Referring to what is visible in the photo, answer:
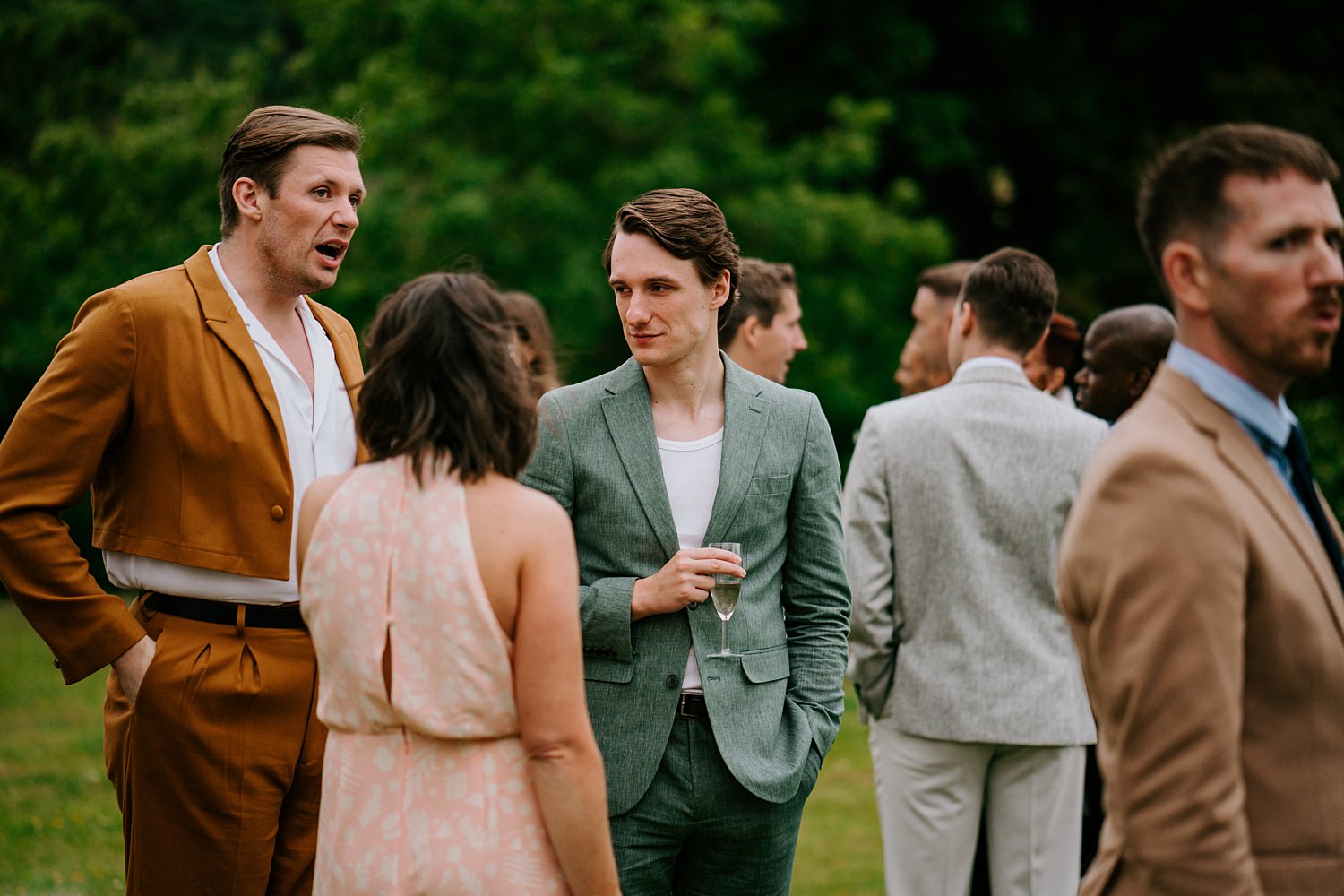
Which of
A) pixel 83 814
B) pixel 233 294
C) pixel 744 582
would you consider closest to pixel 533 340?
pixel 233 294

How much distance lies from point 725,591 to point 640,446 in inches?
18.4

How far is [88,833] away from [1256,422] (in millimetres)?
7015

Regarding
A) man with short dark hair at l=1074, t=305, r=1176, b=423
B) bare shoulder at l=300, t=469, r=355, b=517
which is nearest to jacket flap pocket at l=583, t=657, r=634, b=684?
bare shoulder at l=300, t=469, r=355, b=517

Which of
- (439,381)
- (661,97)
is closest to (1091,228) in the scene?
(661,97)

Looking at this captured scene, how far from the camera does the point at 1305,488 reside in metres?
2.34

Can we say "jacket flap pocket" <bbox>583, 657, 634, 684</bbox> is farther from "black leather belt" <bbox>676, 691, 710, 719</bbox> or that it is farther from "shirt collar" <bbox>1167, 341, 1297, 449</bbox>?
"shirt collar" <bbox>1167, 341, 1297, 449</bbox>

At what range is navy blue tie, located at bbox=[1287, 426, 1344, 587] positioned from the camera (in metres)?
2.31

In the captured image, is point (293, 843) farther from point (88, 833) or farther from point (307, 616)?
point (88, 833)

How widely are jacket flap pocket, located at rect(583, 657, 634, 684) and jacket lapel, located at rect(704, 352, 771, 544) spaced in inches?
15.8

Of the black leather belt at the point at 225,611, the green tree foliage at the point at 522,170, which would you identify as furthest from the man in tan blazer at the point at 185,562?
the green tree foliage at the point at 522,170

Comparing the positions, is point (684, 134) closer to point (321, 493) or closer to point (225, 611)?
point (225, 611)

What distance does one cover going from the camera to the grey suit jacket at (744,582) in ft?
11.0

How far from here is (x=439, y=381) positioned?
8.26ft

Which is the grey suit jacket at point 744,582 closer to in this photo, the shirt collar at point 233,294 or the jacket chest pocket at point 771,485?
the jacket chest pocket at point 771,485
